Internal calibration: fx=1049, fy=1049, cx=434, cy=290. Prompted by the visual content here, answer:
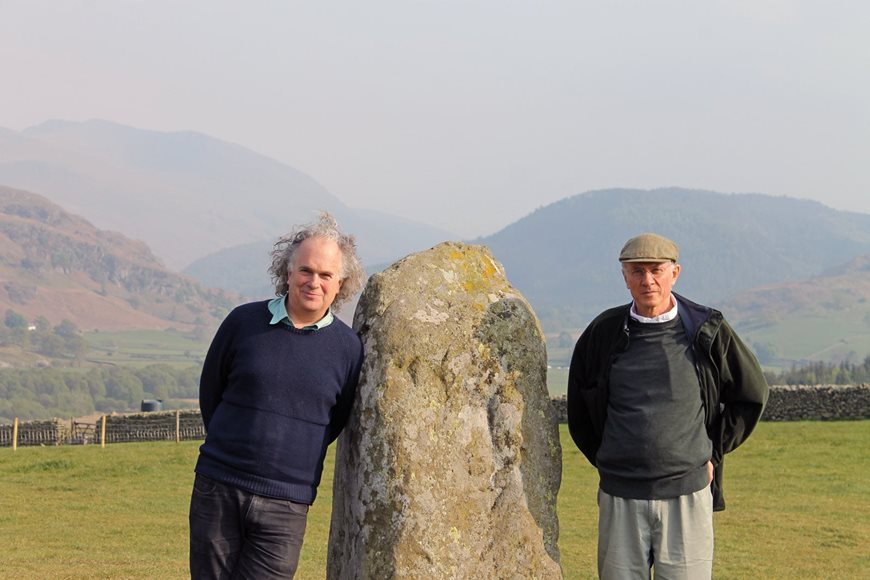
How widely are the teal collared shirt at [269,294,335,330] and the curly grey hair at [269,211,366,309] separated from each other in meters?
0.18

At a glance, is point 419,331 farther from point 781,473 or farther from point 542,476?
point 781,473

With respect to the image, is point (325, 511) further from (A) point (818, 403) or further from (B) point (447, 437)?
(A) point (818, 403)

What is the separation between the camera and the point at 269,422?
6.12 meters

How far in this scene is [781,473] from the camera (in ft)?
82.4

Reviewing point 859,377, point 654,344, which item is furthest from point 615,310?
point 859,377

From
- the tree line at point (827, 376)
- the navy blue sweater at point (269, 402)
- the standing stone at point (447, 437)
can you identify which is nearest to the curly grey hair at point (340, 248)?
the navy blue sweater at point (269, 402)

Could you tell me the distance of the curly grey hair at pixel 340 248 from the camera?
6.56 m

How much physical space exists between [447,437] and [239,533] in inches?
59.4

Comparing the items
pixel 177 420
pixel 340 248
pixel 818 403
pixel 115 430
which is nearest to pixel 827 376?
pixel 818 403

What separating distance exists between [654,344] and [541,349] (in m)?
1.04

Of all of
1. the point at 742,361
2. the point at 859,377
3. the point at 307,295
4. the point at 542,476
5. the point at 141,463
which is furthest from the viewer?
the point at 859,377

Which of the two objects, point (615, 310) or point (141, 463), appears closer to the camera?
point (615, 310)

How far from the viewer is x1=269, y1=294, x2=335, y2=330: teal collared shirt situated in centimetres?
635

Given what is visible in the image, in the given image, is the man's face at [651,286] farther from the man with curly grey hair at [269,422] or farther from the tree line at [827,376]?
the tree line at [827,376]
